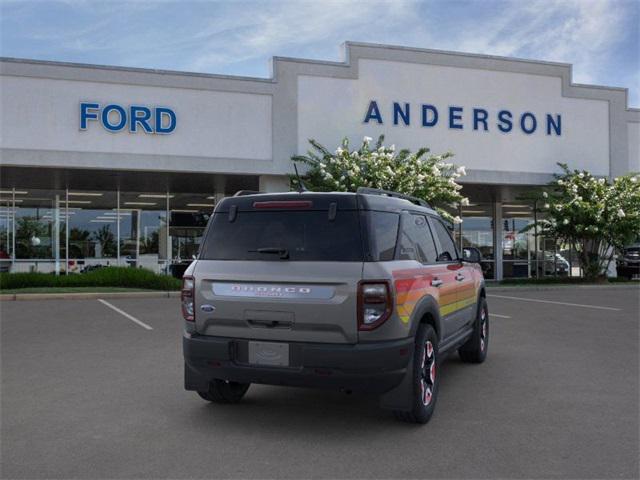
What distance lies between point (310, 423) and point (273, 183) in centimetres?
1631

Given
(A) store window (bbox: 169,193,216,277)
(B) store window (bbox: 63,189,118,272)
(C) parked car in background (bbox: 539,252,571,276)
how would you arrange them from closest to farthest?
(B) store window (bbox: 63,189,118,272) → (A) store window (bbox: 169,193,216,277) → (C) parked car in background (bbox: 539,252,571,276)

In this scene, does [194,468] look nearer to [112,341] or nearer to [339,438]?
[339,438]

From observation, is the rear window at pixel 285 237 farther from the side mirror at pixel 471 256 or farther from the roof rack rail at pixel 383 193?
the side mirror at pixel 471 256

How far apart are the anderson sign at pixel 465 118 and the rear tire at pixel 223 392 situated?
1698 centimetres

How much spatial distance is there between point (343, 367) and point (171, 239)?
21.3 meters

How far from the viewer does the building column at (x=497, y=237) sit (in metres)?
27.7

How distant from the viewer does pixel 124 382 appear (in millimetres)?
6926

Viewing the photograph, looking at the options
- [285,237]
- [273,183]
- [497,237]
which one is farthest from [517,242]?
[285,237]

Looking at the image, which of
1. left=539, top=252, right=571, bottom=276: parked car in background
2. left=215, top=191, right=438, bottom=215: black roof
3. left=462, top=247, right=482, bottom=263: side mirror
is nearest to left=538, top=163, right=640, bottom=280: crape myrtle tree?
left=539, top=252, right=571, bottom=276: parked car in background

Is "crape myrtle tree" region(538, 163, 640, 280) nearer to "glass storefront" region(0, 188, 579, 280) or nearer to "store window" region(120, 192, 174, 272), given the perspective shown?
"glass storefront" region(0, 188, 579, 280)

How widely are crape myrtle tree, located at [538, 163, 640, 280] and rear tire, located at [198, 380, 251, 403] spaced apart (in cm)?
1886

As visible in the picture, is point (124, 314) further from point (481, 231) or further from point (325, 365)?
point (481, 231)

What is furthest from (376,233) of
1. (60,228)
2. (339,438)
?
(60,228)

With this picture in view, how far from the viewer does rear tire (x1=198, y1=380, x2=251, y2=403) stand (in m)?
5.80
